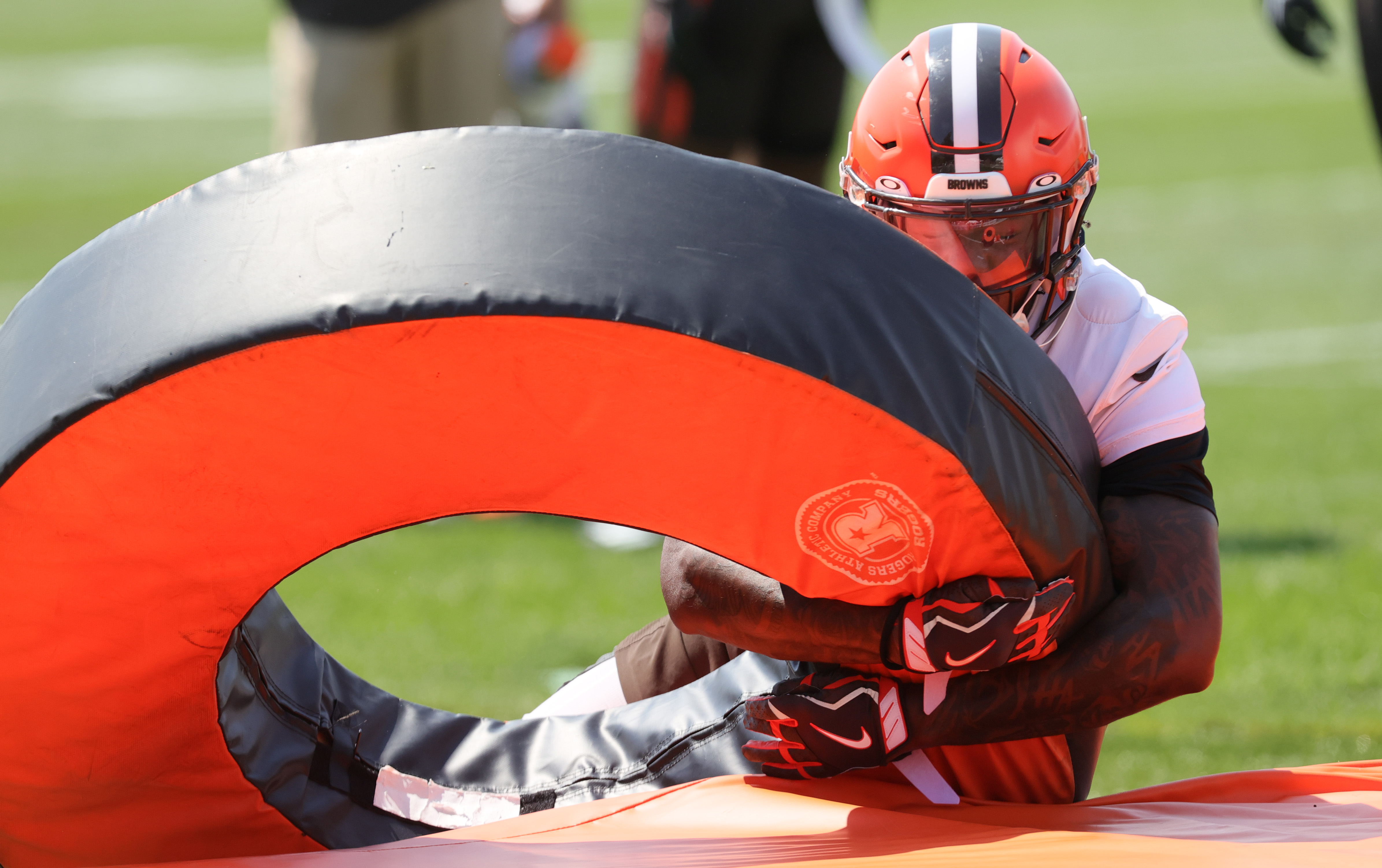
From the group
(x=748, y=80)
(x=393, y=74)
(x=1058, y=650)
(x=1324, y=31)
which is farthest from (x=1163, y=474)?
(x=748, y=80)

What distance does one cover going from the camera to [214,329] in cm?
172

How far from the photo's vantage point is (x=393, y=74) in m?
5.88

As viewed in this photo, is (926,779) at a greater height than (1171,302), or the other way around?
(926,779)

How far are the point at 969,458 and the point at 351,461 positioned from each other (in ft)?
2.50

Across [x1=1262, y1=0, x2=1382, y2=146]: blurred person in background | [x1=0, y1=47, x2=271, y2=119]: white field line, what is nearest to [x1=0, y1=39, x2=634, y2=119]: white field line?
[x1=0, y1=47, x2=271, y2=119]: white field line

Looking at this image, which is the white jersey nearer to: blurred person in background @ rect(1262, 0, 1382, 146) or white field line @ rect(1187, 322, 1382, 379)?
blurred person in background @ rect(1262, 0, 1382, 146)

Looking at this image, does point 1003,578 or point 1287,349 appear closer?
point 1003,578

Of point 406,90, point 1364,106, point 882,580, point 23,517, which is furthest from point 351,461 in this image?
point 1364,106

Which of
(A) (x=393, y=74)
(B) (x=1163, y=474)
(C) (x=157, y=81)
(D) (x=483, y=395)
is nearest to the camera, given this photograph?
(D) (x=483, y=395)

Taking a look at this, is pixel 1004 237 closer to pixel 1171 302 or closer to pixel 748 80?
pixel 748 80

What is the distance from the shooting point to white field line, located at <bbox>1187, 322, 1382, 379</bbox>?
26.4ft

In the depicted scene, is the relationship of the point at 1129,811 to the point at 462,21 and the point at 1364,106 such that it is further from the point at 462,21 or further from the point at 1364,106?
the point at 1364,106

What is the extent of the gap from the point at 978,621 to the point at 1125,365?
0.59m

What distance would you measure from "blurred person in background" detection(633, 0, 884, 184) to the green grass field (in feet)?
6.17
